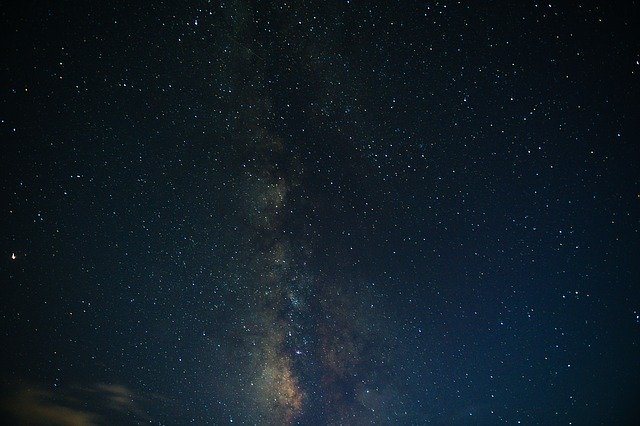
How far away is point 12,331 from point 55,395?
351 cm

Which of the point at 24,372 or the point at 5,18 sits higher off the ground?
the point at 5,18

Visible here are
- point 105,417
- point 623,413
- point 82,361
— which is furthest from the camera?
point 623,413

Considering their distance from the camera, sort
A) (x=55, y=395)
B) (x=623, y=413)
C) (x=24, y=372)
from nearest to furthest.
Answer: (x=24, y=372) < (x=55, y=395) < (x=623, y=413)

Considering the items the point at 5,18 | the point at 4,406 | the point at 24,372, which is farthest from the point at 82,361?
the point at 5,18

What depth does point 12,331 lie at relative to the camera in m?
6.19

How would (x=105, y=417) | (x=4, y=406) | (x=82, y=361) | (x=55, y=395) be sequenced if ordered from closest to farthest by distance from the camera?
(x=82, y=361)
(x=55, y=395)
(x=105, y=417)
(x=4, y=406)

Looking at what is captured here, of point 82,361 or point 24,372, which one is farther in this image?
point 24,372

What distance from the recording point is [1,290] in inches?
207

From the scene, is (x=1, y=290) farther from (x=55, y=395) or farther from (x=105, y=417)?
(x=105, y=417)

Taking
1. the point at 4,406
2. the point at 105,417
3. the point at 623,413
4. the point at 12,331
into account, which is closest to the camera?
the point at 12,331

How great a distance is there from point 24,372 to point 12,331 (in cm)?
256

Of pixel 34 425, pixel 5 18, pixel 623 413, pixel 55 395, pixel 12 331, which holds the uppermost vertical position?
pixel 623 413

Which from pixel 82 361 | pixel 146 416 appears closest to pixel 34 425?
pixel 146 416

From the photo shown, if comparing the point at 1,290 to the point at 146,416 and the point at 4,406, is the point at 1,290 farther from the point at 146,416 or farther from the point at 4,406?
the point at 4,406
